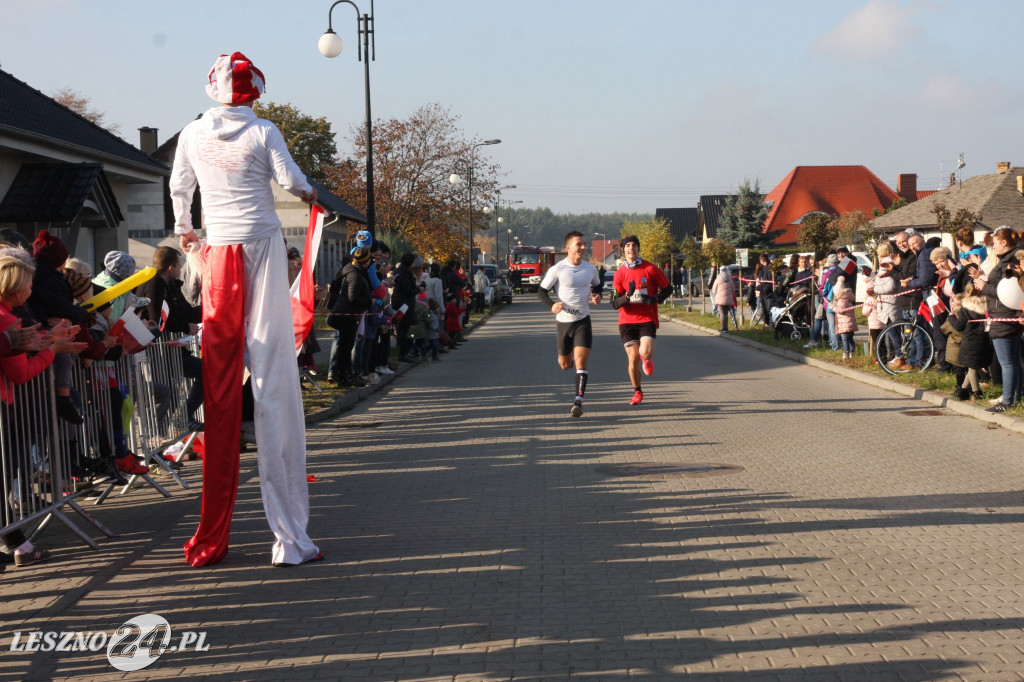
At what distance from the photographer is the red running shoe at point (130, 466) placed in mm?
8188

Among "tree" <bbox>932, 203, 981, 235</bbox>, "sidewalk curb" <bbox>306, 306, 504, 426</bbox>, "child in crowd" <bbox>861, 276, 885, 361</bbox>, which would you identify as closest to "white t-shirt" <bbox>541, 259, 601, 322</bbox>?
"sidewalk curb" <bbox>306, 306, 504, 426</bbox>

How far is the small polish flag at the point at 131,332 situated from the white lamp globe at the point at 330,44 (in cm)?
1628

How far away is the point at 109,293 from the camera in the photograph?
26.2 feet

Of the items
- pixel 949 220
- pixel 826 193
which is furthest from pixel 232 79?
pixel 826 193

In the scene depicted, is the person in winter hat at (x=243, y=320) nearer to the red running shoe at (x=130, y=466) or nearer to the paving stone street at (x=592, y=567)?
the paving stone street at (x=592, y=567)

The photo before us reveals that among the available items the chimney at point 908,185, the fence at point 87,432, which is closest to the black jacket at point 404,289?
the fence at point 87,432

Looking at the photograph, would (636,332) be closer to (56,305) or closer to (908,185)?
(56,305)

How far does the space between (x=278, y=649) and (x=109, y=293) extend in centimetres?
404

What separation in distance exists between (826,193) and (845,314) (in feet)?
263

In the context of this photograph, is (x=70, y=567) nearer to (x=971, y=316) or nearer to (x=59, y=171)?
(x=971, y=316)

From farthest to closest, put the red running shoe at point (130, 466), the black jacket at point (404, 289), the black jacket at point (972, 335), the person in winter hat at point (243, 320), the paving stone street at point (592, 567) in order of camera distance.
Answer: the black jacket at point (404, 289), the black jacket at point (972, 335), the red running shoe at point (130, 466), the person in winter hat at point (243, 320), the paving stone street at point (592, 567)

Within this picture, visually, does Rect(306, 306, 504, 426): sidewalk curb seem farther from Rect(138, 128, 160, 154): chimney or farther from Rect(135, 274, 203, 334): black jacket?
Rect(138, 128, 160, 154): chimney

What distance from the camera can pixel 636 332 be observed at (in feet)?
46.8

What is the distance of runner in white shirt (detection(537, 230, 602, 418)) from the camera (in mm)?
13695
